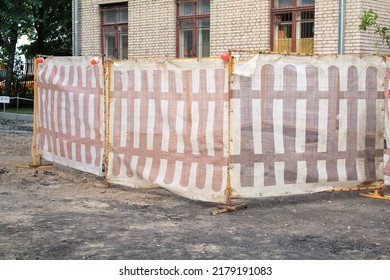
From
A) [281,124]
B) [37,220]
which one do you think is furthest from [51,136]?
[281,124]

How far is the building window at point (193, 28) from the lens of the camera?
649 inches

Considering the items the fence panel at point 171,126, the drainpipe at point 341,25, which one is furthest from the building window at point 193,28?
the fence panel at point 171,126

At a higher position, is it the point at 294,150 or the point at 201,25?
the point at 201,25

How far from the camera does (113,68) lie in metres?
9.46

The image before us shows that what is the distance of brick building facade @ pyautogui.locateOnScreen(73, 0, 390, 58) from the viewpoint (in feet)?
44.8

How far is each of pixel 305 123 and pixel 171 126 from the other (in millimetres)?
1802

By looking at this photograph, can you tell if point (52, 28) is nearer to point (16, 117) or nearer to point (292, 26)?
point (16, 117)

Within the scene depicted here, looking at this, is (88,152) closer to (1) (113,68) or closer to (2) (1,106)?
(1) (113,68)

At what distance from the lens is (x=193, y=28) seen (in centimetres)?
1684

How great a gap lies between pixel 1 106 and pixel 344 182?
21.4 meters

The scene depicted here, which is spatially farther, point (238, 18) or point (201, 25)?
point (201, 25)

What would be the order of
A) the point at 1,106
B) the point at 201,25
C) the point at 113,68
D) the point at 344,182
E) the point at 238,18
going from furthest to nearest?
1. the point at 1,106
2. the point at 201,25
3. the point at 238,18
4. the point at 113,68
5. the point at 344,182

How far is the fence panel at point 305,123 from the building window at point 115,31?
1098 centimetres

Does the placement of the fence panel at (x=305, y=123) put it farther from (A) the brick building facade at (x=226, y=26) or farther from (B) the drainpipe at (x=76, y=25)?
(B) the drainpipe at (x=76, y=25)
